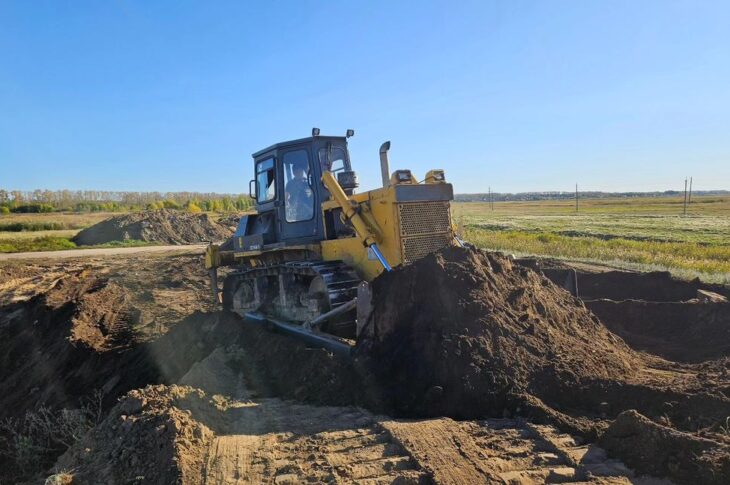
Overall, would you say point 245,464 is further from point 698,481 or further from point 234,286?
point 234,286

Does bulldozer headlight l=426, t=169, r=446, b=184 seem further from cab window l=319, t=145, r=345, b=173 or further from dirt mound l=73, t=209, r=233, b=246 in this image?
dirt mound l=73, t=209, r=233, b=246

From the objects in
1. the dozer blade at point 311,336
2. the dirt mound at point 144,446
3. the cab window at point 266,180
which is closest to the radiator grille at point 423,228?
the dozer blade at point 311,336

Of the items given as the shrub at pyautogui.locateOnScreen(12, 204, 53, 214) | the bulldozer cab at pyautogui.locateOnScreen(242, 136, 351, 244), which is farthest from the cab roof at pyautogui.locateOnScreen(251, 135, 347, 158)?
the shrub at pyautogui.locateOnScreen(12, 204, 53, 214)

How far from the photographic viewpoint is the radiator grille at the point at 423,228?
7668 mm

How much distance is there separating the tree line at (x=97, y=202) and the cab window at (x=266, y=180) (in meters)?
42.3

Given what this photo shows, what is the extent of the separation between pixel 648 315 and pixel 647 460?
594cm

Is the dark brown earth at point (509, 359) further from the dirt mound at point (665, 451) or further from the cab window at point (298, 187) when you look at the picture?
the cab window at point (298, 187)

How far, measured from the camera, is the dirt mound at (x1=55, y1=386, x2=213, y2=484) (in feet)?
13.7

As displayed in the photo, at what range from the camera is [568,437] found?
450 centimetres

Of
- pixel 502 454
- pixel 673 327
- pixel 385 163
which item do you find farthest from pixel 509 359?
pixel 673 327

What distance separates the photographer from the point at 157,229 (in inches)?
1454

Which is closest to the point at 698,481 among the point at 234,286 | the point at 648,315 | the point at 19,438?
the point at 648,315

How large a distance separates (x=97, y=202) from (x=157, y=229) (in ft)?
104

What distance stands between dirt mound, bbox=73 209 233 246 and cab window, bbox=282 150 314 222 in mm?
28365
